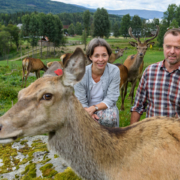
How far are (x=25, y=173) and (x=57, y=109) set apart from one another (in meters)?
1.68

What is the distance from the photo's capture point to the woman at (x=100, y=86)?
354 centimetres

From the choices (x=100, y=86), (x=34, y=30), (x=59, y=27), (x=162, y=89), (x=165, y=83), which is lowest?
(x=100, y=86)

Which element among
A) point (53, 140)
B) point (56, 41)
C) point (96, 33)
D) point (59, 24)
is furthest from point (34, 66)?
point (96, 33)

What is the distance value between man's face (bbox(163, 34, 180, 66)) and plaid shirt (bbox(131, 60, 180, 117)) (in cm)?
19

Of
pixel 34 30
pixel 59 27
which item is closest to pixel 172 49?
pixel 34 30

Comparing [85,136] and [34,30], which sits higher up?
[34,30]

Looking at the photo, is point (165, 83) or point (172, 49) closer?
point (172, 49)

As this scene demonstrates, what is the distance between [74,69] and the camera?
206cm

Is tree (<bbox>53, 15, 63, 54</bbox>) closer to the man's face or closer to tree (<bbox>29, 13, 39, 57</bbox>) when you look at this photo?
tree (<bbox>29, 13, 39, 57</bbox>)

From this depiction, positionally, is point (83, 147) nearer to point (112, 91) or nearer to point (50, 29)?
point (112, 91)

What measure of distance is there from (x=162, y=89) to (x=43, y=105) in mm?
2181

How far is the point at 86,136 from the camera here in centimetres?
216

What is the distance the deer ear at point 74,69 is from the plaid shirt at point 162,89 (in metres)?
1.76

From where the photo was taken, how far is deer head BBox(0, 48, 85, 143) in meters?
1.87
